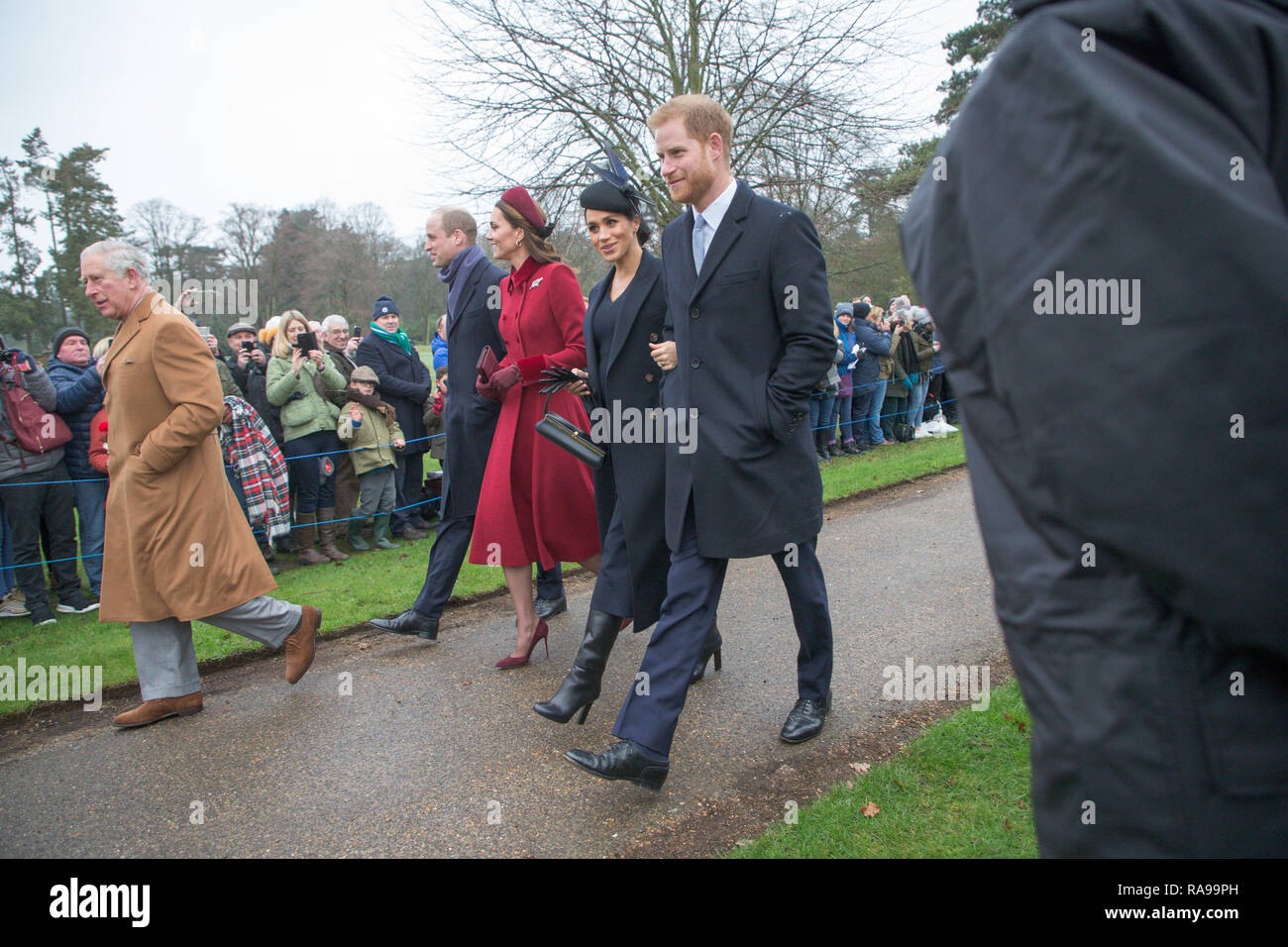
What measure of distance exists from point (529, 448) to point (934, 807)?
115 inches

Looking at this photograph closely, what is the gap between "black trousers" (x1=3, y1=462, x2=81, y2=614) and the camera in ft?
23.2

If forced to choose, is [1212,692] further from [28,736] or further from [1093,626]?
[28,736]

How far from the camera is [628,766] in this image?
332cm

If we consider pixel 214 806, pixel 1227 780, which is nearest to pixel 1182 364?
→ pixel 1227 780

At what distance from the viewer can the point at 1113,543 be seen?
44.5 inches

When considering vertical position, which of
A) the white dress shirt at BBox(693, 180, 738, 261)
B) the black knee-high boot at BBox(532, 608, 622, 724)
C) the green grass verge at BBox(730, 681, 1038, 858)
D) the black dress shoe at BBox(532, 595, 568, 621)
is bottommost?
the green grass verge at BBox(730, 681, 1038, 858)

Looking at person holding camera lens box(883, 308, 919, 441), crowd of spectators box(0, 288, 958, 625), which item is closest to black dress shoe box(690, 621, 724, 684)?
crowd of spectators box(0, 288, 958, 625)

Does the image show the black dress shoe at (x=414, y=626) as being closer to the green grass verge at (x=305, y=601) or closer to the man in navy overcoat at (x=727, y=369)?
the green grass verge at (x=305, y=601)

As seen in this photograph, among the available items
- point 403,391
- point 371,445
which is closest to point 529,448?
point 371,445

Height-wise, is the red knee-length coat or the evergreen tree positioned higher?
the evergreen tree

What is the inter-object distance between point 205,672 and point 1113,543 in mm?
5447

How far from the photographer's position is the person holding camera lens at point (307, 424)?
8773 mm

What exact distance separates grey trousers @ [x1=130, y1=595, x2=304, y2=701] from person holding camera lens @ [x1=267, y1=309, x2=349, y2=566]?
3895 millimetres

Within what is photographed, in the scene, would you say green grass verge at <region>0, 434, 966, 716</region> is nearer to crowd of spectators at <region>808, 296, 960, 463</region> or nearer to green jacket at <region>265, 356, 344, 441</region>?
green jacket at <region>265, 356, 344, 441</region>
